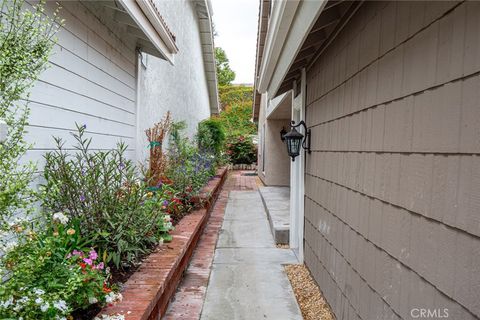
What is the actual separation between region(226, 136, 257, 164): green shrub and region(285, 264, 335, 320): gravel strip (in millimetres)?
15503

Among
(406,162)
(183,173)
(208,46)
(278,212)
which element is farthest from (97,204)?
(208,46)

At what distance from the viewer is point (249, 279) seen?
4.18 metres

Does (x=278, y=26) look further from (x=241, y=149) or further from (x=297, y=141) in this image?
(x=241, y=149)

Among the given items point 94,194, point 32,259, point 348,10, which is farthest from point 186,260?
point 348,10

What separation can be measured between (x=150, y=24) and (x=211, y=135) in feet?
27.4

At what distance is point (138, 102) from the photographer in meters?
5.55

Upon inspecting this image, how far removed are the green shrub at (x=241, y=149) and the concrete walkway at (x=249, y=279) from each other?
43.2ft

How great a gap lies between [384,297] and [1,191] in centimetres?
197

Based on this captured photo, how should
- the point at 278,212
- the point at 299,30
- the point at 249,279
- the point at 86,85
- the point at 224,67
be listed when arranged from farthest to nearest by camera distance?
the point at 224,67 → the point at 278,212 → the point at 249,279 → the point at 86,85 → the point at 299,30

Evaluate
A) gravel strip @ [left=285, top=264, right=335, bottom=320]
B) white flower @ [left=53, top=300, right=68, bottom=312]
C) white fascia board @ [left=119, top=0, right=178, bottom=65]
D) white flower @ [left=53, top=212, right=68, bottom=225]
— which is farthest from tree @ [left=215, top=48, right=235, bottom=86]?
white flower @ [left=53, top=300, right=68, bottom=312]

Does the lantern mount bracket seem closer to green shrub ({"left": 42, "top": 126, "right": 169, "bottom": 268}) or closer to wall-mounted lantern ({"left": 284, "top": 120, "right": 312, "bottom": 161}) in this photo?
wall-mounted lantern ({"left": 284, "top": 120, "right": 312, "bottom": 161})

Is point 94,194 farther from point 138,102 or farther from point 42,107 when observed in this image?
point 138,102

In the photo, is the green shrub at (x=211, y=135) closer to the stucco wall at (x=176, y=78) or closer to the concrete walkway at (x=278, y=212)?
the stucco wall at (x=176, y=78)

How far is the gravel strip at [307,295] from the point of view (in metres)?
3.28
